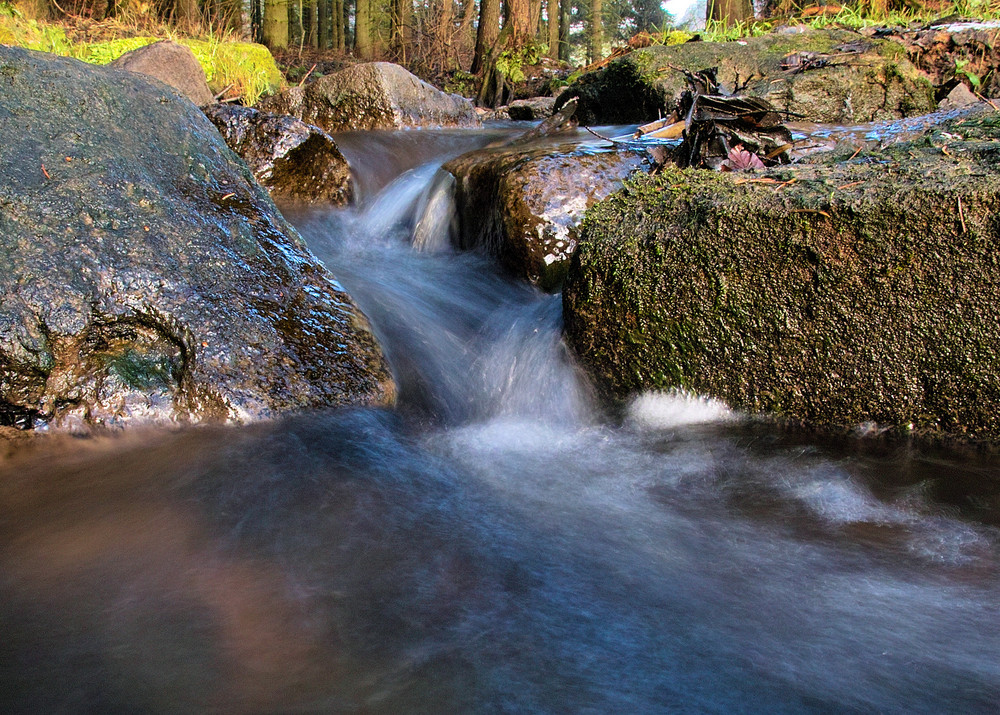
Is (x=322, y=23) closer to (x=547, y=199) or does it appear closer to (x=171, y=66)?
(x=171, y=66)

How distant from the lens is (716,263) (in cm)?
282

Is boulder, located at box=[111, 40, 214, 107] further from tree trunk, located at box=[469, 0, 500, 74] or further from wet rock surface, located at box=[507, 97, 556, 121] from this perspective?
tree trunk, located at box=[469, 0, 500, 74]

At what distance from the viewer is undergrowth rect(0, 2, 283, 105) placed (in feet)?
25.7

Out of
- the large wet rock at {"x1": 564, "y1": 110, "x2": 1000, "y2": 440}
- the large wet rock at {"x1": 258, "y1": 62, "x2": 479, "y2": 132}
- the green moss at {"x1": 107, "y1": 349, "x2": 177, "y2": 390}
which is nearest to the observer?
the large wet rock at {"x1": 564, "y1": 110, "x2": 1000, "y2": 440}

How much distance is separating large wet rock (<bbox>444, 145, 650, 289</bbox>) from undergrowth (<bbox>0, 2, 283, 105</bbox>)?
5890 millimetres

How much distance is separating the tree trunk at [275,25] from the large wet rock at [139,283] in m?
14.3

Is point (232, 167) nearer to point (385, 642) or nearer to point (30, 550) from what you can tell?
point (30, 550)

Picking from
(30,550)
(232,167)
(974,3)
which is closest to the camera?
(30,550)

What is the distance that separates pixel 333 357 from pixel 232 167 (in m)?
1.16

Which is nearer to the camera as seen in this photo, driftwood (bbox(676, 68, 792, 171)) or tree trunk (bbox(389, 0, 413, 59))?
driftwood (bbox(676, 68, 792, 171))

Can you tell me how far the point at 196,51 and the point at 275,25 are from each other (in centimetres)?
793

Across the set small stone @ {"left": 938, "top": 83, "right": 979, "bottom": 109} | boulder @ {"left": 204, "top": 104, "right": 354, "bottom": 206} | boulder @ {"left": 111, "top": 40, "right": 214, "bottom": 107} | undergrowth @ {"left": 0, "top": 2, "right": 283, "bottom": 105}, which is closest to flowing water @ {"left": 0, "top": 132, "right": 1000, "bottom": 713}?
boulder @ {"left": 204, "top": 104, "right": 354, "bottom": 206}

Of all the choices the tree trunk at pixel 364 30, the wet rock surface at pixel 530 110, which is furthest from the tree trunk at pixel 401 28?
the wet rock surface at pixel 530 110

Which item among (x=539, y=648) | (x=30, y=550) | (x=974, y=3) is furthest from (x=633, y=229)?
(x=974, y=3)
